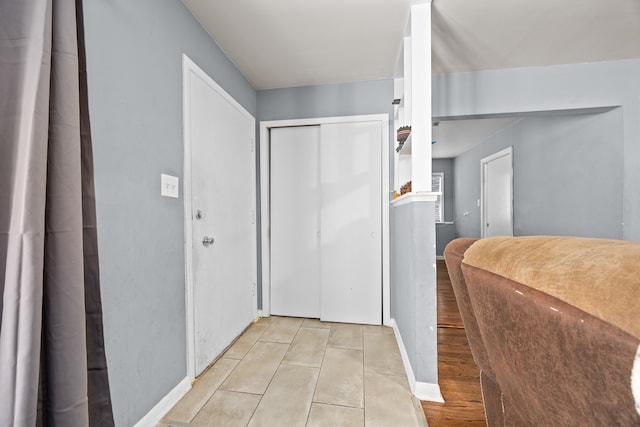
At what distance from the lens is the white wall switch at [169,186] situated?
1460mm

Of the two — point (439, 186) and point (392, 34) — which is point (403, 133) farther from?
point (439, 186)

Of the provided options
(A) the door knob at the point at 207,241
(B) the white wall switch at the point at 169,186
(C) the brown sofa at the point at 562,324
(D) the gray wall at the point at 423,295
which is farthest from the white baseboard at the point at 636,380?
(A) the door knob at the point at 207,241

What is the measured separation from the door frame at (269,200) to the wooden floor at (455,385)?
22.2 inches

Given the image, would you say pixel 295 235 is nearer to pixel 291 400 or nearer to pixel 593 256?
pixel 291 400

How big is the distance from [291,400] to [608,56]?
372cm

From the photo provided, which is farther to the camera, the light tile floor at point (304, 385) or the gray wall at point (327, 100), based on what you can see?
the gray wall at point (327, 100)

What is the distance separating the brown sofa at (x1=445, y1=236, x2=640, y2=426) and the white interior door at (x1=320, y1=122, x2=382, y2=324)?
2.06 meters

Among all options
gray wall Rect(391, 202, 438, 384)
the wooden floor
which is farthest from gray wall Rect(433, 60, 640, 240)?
the wooden floor

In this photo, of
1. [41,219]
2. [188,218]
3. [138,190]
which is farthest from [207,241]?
[41,219]

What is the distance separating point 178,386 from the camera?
1.55 metres

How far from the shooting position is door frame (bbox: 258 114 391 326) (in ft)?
8.36

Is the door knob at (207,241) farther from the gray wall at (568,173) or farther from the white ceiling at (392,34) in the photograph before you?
the gray wall at (568,173)

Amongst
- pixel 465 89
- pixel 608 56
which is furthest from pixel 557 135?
pixel 465 89

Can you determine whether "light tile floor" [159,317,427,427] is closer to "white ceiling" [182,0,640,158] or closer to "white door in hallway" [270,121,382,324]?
"white door in hallway" [270,121,382,324]
